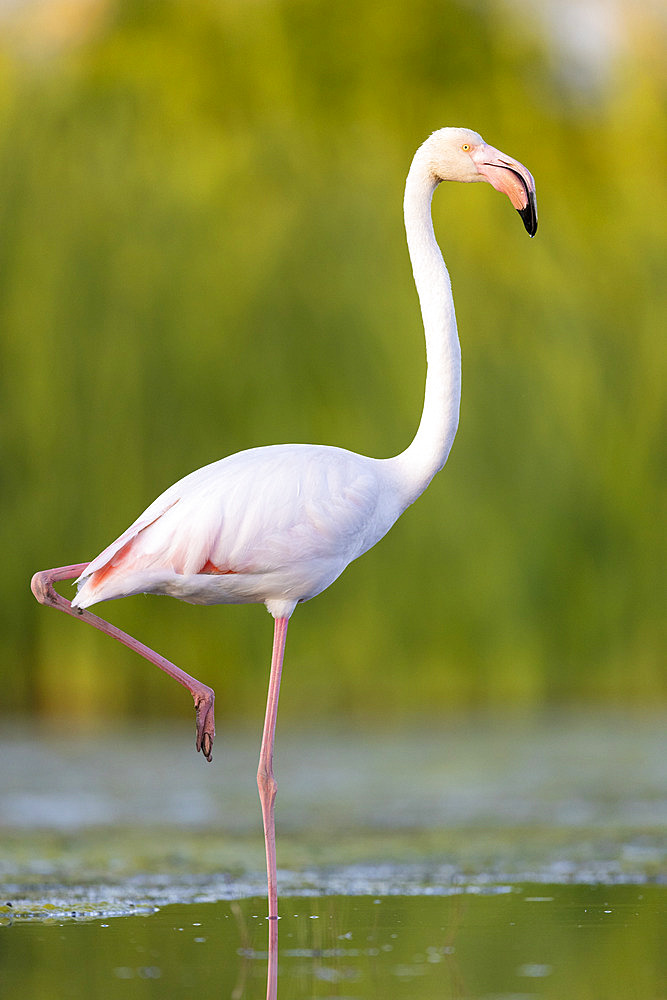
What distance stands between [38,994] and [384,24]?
1869 centimetres

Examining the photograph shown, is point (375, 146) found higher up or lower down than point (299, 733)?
higher up

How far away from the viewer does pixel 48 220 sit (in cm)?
1282

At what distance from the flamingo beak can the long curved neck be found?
26 cm

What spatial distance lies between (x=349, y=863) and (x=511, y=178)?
317 cm

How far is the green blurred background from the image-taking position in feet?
40.3

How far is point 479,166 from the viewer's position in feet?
20.6

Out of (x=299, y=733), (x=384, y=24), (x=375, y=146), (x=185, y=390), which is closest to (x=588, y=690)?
(x=299, y=733)

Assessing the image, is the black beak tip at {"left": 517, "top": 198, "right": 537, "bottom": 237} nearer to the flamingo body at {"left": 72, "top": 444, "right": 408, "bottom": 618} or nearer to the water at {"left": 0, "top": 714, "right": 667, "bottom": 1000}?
the flamingo body at {"left": 72, "top": 444, "right": 408, "bottom": 618}

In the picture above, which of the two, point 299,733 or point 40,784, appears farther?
point 299,733

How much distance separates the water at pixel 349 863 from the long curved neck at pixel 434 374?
1.65 m

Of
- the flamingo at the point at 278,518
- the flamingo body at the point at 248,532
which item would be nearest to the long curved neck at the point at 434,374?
the flamingo at the point at 278,518

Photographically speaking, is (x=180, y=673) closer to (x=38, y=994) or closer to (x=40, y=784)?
(x=38, y=994)

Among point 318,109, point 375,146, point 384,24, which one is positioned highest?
point 384,24

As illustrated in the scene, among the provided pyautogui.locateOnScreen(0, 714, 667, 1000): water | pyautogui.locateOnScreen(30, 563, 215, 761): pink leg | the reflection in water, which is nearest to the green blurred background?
pyautogui.locateOnScreen(0, 714, 667, 1000): water
